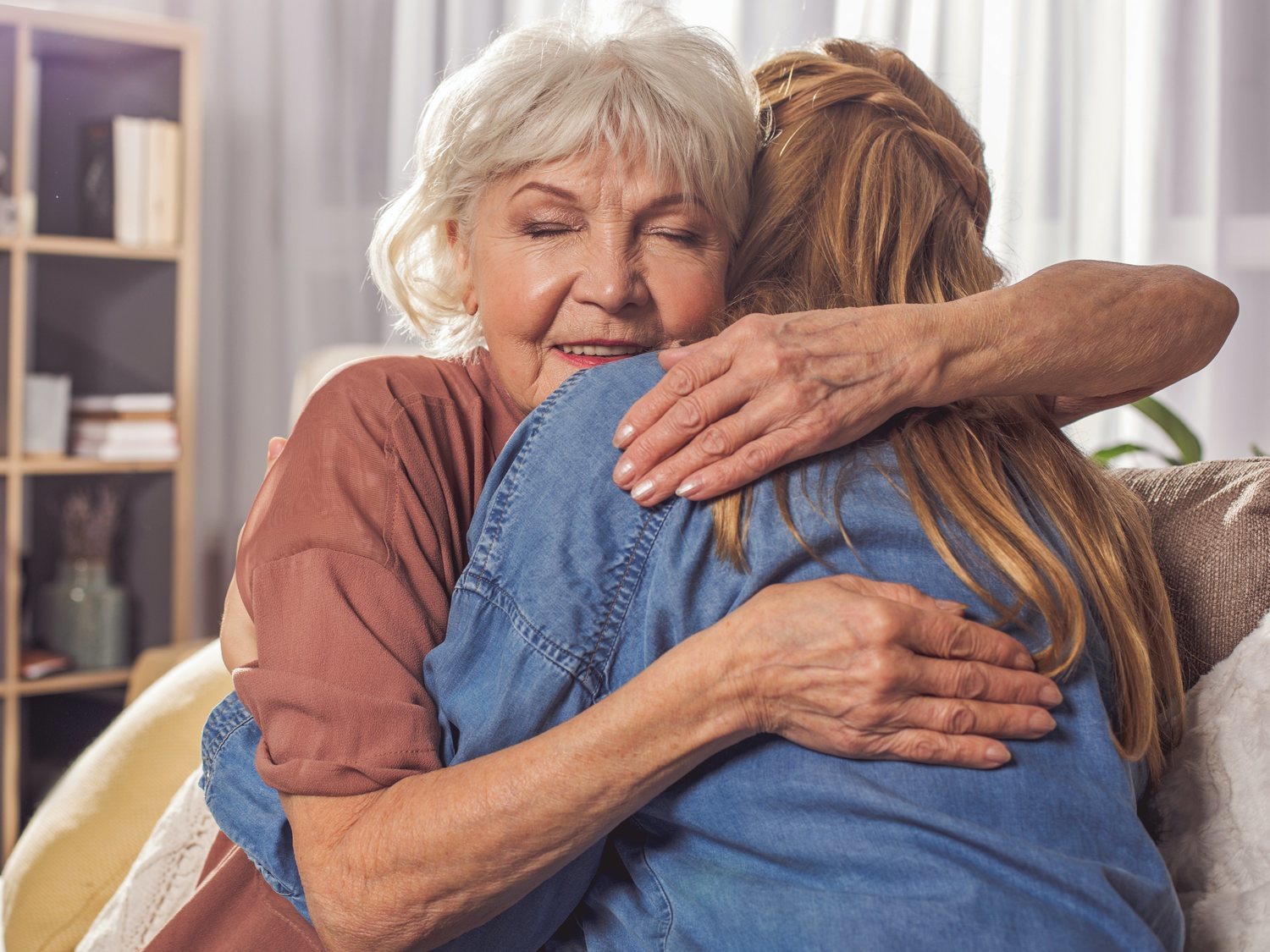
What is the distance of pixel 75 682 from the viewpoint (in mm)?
2959

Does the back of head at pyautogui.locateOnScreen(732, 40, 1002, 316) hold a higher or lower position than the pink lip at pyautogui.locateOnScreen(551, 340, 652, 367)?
higher

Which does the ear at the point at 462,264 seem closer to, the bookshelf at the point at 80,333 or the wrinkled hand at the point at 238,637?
the wrinkled hand at the point at 238,637

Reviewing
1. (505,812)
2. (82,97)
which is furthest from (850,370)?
(82,97)

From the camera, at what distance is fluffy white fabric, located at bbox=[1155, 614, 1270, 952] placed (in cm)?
97

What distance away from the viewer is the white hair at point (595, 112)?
1.05 metres

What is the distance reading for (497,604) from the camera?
0.82m

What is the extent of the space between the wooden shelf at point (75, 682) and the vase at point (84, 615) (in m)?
0.03

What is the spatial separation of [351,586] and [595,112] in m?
0.48

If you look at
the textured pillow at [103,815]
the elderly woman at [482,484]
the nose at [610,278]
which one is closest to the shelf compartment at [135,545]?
the textured pillow at [103,815]

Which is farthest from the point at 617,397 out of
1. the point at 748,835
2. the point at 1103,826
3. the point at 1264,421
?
the point at 1264,421

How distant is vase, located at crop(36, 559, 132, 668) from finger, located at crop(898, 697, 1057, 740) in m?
2.76

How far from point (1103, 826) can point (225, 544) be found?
3198mm

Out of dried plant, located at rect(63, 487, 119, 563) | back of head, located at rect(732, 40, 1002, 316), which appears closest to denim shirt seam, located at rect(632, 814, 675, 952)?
back of head, located at rect(732, 40, 1002, 316)

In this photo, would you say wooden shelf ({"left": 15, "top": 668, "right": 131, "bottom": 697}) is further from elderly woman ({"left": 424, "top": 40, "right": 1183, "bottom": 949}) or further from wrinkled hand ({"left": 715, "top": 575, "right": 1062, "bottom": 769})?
wrinkled hand ({"left": 715, "top": 575, "right": 1062, "bottom": 769})
